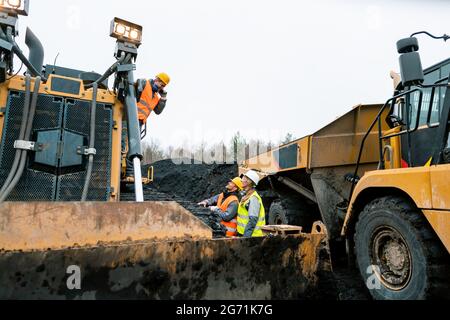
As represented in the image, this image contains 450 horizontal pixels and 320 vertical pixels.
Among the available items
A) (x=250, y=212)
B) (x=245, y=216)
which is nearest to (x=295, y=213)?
(x=245, y=216)

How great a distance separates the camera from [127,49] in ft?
11.8

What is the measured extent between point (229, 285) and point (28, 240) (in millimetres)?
1170

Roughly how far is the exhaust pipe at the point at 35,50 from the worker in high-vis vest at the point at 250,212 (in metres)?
3.13

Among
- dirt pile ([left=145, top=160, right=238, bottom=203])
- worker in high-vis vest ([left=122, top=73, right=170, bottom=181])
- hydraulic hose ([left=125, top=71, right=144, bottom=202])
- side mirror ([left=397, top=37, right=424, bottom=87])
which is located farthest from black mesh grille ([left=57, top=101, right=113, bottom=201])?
dirt pile ([left=145, top=160, right=238, bottom=203])

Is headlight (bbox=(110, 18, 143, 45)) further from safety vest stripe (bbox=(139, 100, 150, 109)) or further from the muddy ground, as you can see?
the muddy ground

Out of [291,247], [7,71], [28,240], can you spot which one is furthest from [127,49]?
[291,247]

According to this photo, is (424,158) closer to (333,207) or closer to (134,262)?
(333,207)

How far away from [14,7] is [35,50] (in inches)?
59.3

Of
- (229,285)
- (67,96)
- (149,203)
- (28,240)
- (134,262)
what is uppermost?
(67,96)

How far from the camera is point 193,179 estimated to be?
16.7 meters

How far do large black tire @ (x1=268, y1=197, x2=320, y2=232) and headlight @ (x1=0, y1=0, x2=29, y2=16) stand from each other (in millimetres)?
5021

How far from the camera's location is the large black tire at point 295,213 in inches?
252

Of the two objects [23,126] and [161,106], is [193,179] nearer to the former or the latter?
[161,106]
